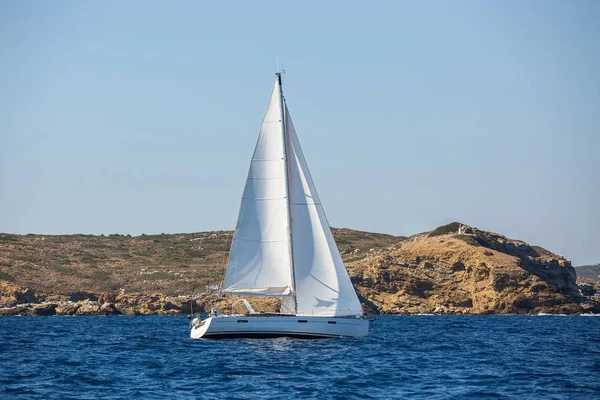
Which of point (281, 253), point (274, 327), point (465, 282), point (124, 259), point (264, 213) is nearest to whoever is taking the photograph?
point (274, 327)

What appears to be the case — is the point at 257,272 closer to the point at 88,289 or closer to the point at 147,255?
the point at 88,289

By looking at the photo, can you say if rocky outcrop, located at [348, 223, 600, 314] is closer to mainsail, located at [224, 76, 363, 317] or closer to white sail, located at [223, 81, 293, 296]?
mainsail, located at [224, 76, 363, 317]

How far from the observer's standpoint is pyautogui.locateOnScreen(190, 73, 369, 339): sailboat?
40562 millimetres

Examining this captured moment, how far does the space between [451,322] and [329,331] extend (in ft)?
76.8

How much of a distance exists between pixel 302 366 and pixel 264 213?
1194 centimetres

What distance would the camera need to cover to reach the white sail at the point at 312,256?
133 feet

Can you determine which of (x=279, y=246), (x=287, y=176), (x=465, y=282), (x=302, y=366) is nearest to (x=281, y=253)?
(x=279, y=246)

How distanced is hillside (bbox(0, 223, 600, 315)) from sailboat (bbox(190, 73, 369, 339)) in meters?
29.5

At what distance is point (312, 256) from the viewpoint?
41.1 metres

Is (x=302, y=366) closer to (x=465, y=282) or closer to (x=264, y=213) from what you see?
(x=264, y=213)

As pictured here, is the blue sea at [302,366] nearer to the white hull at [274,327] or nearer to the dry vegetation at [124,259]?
the white hull at [274,327]

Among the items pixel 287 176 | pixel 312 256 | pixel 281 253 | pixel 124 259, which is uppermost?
pixel 287 176

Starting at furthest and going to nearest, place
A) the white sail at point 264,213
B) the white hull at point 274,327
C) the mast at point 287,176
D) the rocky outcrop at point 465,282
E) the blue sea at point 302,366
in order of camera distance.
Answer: the rocky outcrop at point 465,282 → the white sail at point 264,213 → the mast at point 287,176 → the white hull at point 274,327 → the blue sea at point 302,366

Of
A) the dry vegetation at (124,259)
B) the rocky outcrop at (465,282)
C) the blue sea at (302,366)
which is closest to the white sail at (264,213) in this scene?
the blue sea at (302,366)
